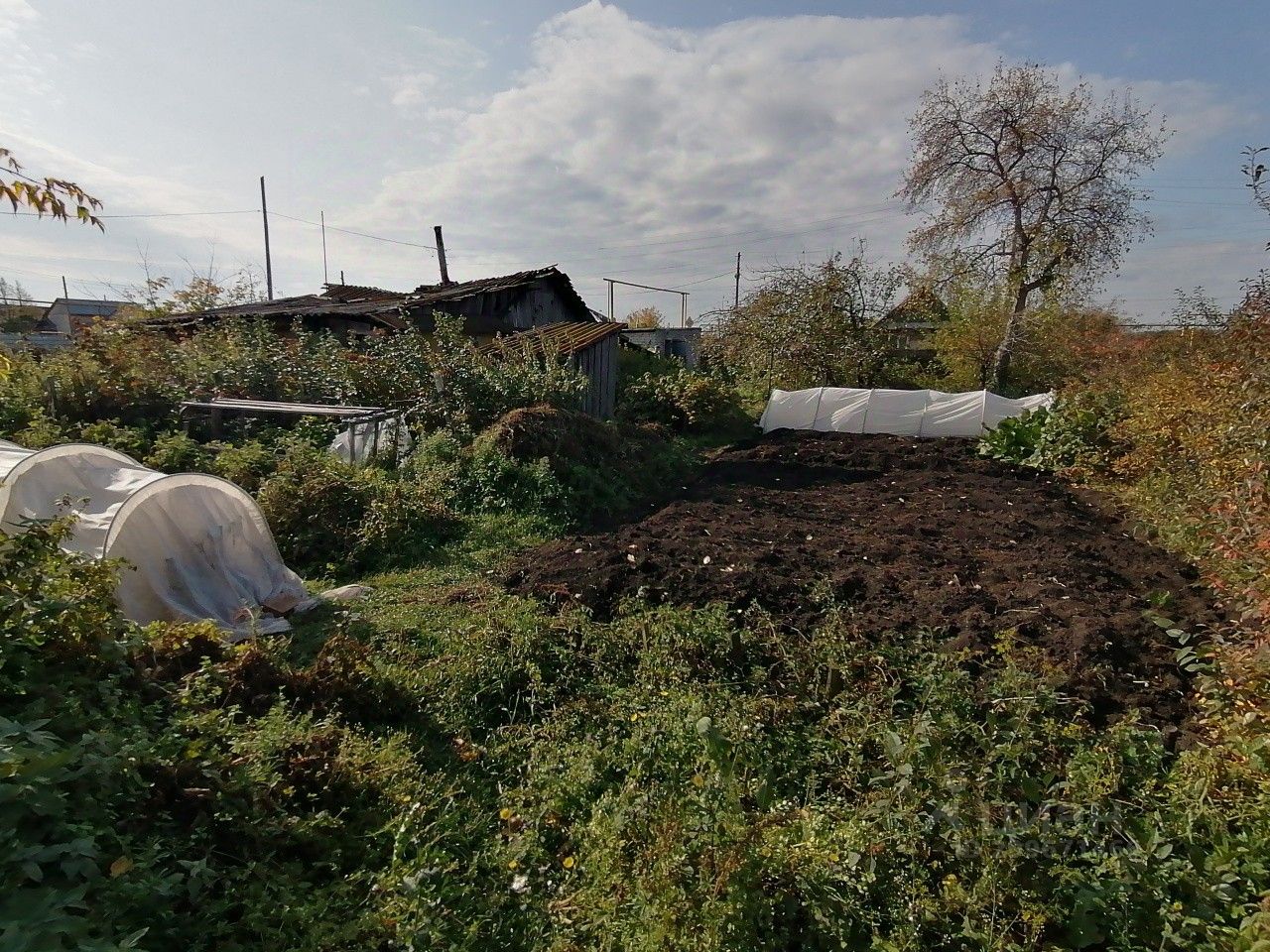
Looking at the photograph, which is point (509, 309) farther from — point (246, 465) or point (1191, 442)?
point (1191, 442)

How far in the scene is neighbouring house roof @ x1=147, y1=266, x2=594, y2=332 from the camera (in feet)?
41.4

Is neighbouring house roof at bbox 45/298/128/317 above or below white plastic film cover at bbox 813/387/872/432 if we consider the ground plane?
above

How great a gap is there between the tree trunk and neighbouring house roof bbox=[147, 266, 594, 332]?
1131 cm

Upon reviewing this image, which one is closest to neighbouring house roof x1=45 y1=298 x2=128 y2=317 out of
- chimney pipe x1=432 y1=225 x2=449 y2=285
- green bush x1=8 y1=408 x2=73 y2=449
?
chimney pipe x1=432 y1=225 x2=449 y2=285

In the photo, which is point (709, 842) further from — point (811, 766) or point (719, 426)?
point (719, 426)

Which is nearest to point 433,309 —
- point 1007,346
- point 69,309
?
point 1007,346

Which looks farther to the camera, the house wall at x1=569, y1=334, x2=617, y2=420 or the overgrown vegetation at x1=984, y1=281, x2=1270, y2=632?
the house wall at x1=569, y1=334, x2=617, y2=420

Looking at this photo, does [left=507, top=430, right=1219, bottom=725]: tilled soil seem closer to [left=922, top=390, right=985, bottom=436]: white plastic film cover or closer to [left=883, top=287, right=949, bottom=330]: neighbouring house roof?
[left=922, top=390, right=985, bottom=436]: white plastic film cover

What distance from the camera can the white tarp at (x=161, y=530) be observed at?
427 cm

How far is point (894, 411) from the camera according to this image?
1334cm

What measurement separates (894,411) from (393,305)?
35.3ft

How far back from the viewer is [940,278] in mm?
17641

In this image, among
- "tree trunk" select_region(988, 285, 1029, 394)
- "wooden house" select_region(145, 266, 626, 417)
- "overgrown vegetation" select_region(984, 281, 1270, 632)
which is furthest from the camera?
"tree trunk" select_region(988, 285, 1029, 394)

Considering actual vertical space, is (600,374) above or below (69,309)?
below
